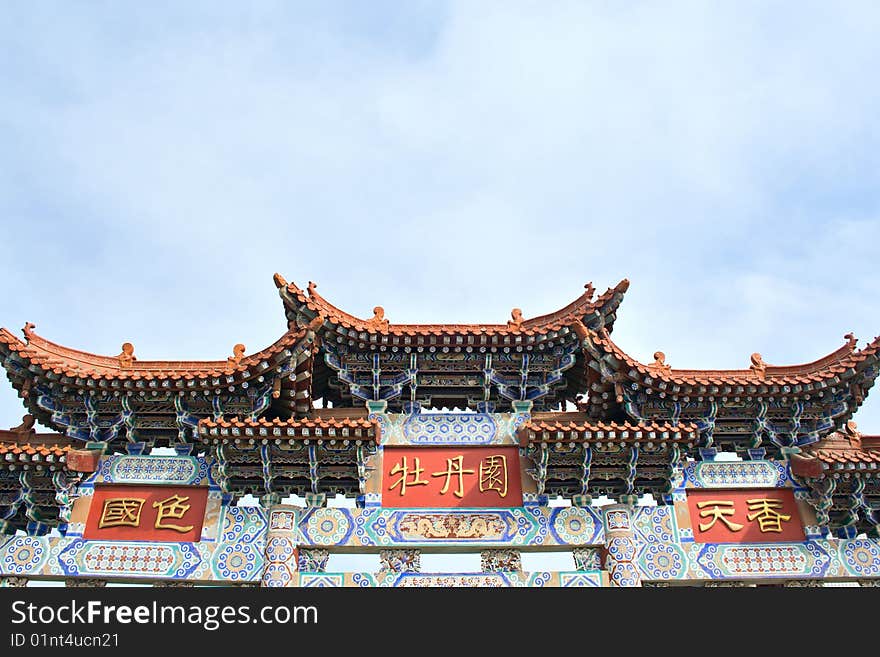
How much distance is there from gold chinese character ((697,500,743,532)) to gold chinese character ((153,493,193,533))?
6.44 m

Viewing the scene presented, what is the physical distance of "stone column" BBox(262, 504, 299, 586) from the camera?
9320 mm

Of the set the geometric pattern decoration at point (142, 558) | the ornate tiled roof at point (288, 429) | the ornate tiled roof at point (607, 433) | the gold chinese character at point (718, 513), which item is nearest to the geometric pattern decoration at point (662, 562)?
the gold chinese character at point (718, 513)

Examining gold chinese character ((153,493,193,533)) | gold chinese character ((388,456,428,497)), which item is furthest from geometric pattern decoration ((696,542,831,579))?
gold chinese character ((153,493,193,533))

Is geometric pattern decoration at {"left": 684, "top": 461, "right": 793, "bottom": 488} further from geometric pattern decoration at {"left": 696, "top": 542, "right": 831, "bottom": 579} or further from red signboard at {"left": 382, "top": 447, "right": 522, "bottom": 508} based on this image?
red signboard at {"left": 382, "top": 447, "right": 522, "bottom": 508}

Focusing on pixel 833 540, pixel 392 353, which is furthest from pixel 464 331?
pixel 833 540

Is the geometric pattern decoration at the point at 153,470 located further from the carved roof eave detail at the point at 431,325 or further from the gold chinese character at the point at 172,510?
the carved roof eave detail at the point at 431,325

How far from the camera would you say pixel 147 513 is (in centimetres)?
996

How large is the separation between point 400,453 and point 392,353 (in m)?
1.37

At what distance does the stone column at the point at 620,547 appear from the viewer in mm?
9445

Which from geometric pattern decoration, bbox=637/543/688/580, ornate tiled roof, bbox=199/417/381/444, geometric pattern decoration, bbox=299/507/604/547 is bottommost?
geometric pattern decoration, bbox=637/543/688/580

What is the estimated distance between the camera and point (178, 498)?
10.1 metres

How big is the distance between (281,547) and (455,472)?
2.37 m

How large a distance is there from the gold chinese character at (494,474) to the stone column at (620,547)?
4.34ft

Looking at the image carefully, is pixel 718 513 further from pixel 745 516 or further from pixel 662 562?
pixel 662 562
